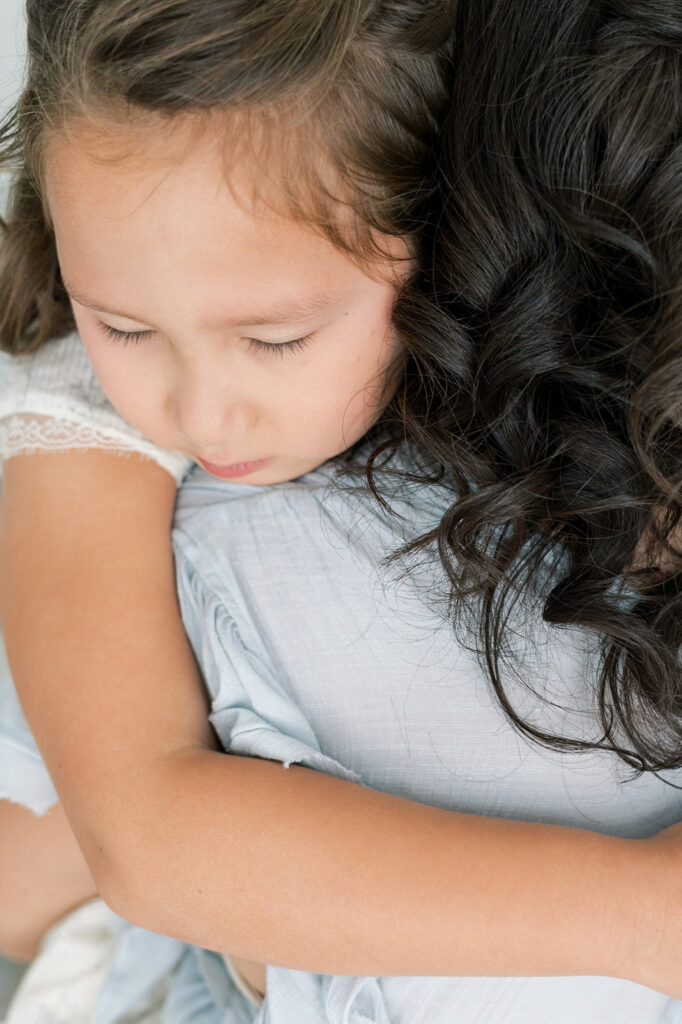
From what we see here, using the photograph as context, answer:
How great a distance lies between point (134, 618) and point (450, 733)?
0.28 meters

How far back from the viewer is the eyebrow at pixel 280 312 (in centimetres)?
69

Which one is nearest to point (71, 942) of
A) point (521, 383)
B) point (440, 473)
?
point (440, 473)

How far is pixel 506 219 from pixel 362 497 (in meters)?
0.27

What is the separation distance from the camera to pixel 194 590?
891 mm

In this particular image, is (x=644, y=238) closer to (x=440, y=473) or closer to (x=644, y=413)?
(x=644, y=413)

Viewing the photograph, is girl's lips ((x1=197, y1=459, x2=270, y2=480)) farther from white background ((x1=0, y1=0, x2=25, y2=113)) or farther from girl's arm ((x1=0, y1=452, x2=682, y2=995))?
white background ((x1=0, y1=0, x2=25, y2=113))

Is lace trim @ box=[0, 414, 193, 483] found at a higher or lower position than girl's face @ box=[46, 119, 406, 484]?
lower

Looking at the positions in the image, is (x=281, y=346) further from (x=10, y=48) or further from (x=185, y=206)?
(x=10, y=48)

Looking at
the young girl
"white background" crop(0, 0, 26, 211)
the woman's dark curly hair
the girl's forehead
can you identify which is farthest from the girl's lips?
"white background" crop(0, 0, 26, 211)

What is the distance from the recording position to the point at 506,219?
0.74m

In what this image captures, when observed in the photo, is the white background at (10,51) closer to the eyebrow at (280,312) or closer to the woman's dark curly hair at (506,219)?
the woman's dark curly hair at (506,219)

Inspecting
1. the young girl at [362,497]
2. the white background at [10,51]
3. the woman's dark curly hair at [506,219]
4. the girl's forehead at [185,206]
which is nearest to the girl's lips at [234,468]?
the young girl at [362,497]

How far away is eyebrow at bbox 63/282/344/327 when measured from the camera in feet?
2.27

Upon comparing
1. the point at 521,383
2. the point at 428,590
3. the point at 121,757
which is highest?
the point at 521,383
